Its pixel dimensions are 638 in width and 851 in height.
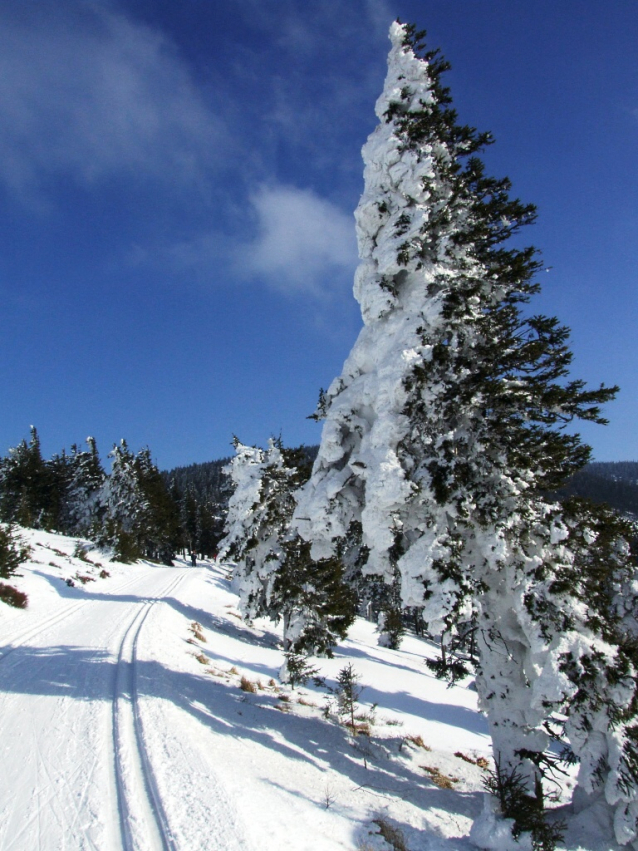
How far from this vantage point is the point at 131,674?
1181 centimetres

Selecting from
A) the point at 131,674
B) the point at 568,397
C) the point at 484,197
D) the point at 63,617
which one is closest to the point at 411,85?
the point at 484,197

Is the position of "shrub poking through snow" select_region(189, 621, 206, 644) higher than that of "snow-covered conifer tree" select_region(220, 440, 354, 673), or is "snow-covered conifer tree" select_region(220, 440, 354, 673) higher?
"snow-covered conifer tree" select_region(220, 440, 354, 673)

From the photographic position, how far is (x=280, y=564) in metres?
22.3

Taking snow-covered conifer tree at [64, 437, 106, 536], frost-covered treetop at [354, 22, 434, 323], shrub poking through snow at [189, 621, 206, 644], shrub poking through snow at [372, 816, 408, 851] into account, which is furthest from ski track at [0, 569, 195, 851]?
snow-covered conifer tree at [64, 437, 106, 536]

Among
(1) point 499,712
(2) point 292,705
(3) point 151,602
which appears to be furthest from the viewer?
(3) point 151,602

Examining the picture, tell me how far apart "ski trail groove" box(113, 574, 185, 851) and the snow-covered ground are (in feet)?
0.08

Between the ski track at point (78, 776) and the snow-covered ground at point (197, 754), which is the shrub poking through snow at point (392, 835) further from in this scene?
the ski track at point (78, 776)

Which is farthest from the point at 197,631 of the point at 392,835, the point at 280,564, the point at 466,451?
the point at 466,451

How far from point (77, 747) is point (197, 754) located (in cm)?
200

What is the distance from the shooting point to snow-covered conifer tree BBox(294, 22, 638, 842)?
8.23 metres

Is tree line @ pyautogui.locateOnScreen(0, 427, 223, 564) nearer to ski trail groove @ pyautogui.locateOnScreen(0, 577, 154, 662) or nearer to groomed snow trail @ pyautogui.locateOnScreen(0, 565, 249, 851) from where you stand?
ski trail groove @ pyautogui.locateOnScreen(0, 577, 154, 662)

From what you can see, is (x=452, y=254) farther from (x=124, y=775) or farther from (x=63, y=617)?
(x=63, y=617)

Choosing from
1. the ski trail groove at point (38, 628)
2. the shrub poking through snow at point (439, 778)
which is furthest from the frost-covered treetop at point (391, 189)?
the ski trail groove at point (38, 628)

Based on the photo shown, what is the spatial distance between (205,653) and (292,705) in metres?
5.46
